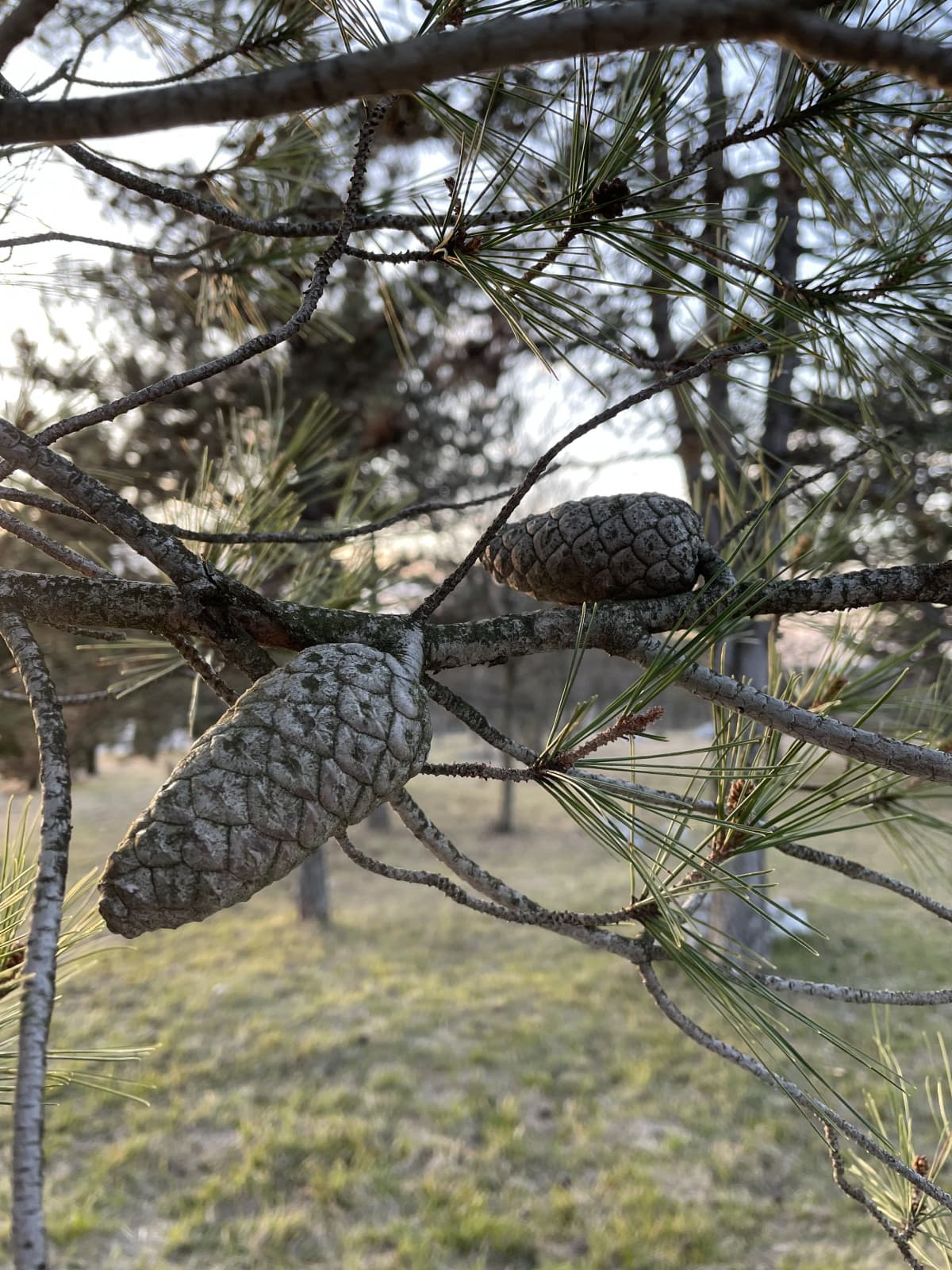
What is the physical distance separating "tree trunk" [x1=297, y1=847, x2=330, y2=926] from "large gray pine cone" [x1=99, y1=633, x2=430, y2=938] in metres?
3.75

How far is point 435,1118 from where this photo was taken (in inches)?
85.0

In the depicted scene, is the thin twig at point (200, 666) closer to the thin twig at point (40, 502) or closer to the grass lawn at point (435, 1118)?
the thin twig at point (40, 502)

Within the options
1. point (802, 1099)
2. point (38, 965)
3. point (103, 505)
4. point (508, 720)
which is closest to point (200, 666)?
point (103, 505)

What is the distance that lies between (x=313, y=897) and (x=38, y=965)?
158 inches

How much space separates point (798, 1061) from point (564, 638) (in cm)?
29

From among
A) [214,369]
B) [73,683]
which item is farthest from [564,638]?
[73,683]

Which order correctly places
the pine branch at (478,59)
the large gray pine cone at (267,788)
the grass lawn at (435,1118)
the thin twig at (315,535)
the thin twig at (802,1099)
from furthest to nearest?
the grass lawn at (435,1118) < the thin twig at (315,535) < the thin twig at (802,1099) < the large gray pine cone at (267,788) < the pine branch at (478,59)

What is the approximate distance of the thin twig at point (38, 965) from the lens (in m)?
0.21

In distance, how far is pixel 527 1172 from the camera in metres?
1.93

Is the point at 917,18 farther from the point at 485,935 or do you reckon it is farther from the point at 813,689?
the point at 485,935

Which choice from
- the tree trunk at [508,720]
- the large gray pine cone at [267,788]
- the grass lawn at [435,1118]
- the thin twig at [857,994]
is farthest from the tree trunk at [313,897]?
the large gray pine cone at [267,788]

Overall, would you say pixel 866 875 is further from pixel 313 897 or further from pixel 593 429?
pixel 313 897

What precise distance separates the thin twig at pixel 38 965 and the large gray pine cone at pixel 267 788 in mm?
49

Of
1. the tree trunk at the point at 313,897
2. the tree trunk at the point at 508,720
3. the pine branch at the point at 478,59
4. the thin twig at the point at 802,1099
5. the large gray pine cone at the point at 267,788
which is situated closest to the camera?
the pine branch at the point at 478,59
